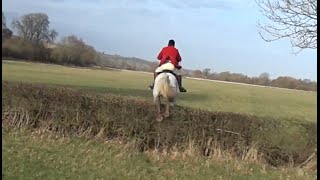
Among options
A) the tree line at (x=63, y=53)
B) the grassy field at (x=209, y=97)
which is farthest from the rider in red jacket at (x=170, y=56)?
the tree line at (x=63, y=53)

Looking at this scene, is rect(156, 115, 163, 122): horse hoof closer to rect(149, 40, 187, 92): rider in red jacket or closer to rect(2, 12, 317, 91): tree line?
rect(149, 40, 187, 92): rider in red jacket

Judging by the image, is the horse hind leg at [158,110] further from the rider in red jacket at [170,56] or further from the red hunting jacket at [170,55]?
the red hunting jacket at [170,55]

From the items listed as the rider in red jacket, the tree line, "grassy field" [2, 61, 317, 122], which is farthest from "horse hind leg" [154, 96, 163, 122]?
the tree line

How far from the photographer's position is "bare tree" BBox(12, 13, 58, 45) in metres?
119

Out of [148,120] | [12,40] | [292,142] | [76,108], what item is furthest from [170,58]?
[12,40]

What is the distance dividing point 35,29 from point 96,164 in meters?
116

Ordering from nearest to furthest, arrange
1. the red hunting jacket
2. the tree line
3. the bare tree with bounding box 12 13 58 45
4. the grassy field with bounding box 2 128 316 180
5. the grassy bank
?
1. the grassy field with bounding box 2 128 316 180
2. the grassy bank
3. the red hunting jacket
4. the tree line
5. the bare tree with bounding box 12 13 58 45

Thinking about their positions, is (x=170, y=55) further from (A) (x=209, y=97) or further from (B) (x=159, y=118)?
(A) (x=209, y=97)

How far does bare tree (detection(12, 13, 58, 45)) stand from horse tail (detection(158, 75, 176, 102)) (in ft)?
356

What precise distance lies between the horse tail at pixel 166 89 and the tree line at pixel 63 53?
8897 centimetres

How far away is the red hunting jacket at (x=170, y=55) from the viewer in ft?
41.7

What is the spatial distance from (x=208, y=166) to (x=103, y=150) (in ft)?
7.56

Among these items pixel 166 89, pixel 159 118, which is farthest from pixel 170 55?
pixel 159 118

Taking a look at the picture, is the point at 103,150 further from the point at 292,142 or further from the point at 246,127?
the point at 292,142
